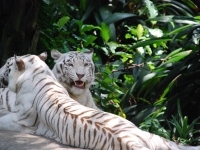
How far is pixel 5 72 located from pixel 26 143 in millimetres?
1732

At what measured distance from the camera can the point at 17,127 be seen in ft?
18.4

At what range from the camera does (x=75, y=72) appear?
627 cm

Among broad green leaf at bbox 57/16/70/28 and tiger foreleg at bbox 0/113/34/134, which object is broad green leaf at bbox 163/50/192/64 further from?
tiger foreleg at bbox 0/113/34/134

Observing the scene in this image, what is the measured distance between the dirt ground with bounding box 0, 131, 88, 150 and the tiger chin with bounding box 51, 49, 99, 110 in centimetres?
106

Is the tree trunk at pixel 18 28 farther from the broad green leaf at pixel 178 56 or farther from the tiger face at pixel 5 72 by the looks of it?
the broad green leaf at pixel 178 56

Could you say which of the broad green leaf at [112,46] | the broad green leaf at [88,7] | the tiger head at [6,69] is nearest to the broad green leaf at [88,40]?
the broad green leaf at [112,46]

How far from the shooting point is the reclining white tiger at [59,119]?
186 inches

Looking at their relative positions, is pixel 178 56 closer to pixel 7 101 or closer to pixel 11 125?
pixel 7 101

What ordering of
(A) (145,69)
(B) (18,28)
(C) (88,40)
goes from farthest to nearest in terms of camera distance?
1. (A) (145,69)
2. (C) (88,40)
3. (B) (18,28)

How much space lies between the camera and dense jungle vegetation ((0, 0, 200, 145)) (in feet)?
26.6

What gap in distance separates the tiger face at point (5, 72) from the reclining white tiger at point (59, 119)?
28cm

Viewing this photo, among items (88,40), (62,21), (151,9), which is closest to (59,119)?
(62,21)

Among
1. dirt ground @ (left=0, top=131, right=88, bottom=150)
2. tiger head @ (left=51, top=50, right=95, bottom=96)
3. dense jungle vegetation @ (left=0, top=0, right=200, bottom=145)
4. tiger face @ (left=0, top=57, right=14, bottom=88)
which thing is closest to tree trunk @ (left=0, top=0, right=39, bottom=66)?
dense jungle vegetation @ (left=0, top=0, right=200, bottom=145)

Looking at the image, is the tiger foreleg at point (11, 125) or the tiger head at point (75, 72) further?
the tiger head at point (75, 72)
